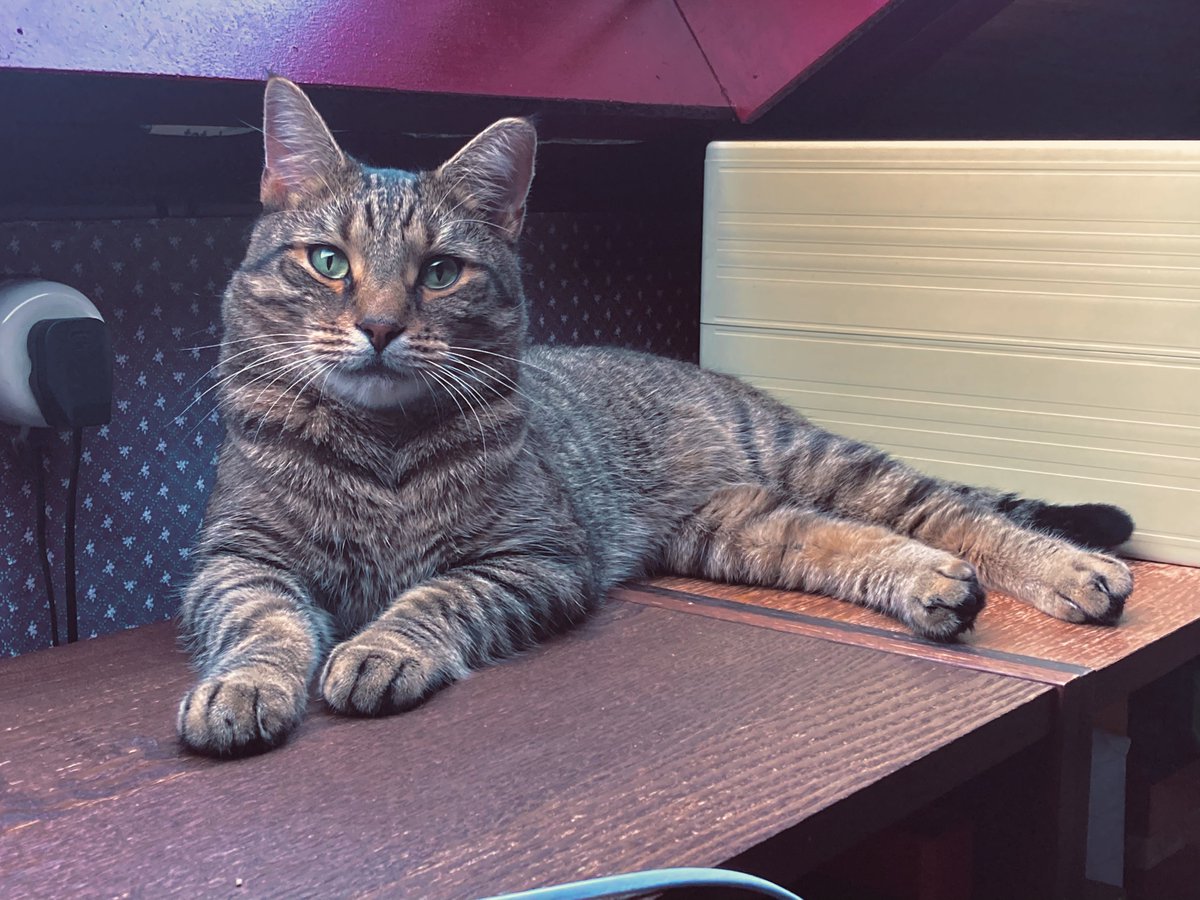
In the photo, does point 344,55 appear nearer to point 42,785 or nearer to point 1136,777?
point 42,785

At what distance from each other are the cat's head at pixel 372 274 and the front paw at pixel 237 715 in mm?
339

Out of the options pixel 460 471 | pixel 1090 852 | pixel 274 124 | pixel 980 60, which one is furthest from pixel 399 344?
pixel 980 60

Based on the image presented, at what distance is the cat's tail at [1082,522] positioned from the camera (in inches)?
54.8

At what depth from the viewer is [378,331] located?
118 cm

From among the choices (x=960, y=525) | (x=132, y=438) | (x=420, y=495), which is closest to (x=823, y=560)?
(x=960, y=525)

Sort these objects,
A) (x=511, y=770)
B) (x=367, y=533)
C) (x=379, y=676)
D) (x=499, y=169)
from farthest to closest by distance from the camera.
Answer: (x=499, y=169)
(x=367, y=533)
(x=379, y=676)
(x=511, y=770)

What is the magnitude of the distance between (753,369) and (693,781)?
900mm

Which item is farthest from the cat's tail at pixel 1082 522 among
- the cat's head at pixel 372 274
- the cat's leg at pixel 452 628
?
the cat's head at pixel 372 274

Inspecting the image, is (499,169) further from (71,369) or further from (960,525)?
(960,525)

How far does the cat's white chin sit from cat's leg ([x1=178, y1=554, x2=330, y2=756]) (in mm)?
185

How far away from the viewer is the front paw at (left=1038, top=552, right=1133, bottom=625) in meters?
1.22

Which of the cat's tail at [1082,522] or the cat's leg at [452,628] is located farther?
the cat's tail at [1082,522]

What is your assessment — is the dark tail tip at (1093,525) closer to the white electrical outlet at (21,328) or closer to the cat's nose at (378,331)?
the cat's nose at (378,331)

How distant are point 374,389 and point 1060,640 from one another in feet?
2.26
